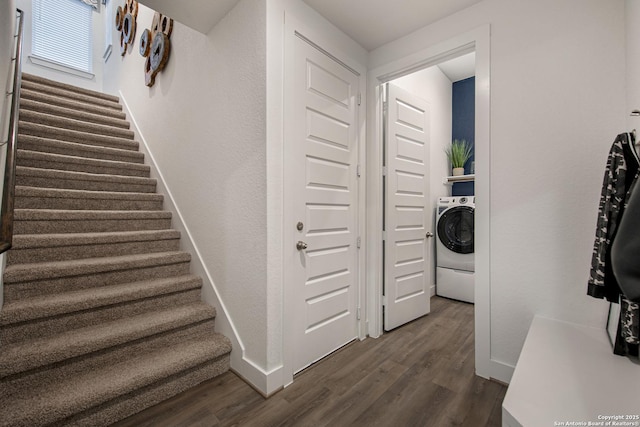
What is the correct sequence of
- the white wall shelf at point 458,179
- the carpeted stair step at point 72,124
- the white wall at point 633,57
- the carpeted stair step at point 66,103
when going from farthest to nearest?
the white wall shelf at point 458,179
the carpeted stair step at point 66,103
the carpeted stair step at point 72,124
the white wall at point 633,57

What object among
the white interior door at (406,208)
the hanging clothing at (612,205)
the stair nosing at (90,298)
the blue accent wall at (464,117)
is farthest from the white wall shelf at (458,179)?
the stair nosing at (90,298)

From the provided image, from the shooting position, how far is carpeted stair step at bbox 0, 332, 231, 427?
4.32 feet

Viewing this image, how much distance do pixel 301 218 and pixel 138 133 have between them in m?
3.07

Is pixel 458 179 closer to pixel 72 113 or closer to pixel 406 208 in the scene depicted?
pixel 406 208

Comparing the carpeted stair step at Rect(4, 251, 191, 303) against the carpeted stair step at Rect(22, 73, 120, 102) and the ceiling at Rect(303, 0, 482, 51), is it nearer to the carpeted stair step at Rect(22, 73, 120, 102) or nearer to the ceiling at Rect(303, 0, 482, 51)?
the ceiling at Rect(303, 0, 482, 51)

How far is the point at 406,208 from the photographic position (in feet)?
9.02

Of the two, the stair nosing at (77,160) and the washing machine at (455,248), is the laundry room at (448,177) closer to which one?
the washing machine at (455,248)

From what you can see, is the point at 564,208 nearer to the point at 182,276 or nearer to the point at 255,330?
the point at 255,330

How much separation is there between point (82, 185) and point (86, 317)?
1.51m

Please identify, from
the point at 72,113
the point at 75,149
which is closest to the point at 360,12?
the point at 75,149

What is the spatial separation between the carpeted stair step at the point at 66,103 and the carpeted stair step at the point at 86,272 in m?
2.52

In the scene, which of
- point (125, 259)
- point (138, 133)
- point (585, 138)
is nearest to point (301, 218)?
point (125, 259)

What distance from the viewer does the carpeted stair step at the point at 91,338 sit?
1.39 meters

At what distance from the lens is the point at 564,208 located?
159 cm
